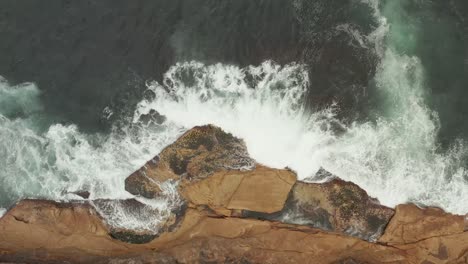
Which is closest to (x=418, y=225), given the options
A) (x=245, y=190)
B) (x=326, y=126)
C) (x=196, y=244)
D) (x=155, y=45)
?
(x=326, y=126)

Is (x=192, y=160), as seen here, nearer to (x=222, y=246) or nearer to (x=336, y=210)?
(x=222, y=246)

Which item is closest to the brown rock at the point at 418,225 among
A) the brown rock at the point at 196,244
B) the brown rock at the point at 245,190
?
the brown rock at the point at 196,244

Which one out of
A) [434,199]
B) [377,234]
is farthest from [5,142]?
[434,199]

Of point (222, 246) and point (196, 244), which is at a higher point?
point (222, 246)

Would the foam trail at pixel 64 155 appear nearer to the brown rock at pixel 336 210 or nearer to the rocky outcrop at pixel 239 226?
the rocky outcrop at pixel 239 226

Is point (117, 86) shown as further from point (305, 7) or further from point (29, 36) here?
point (305, 7)
